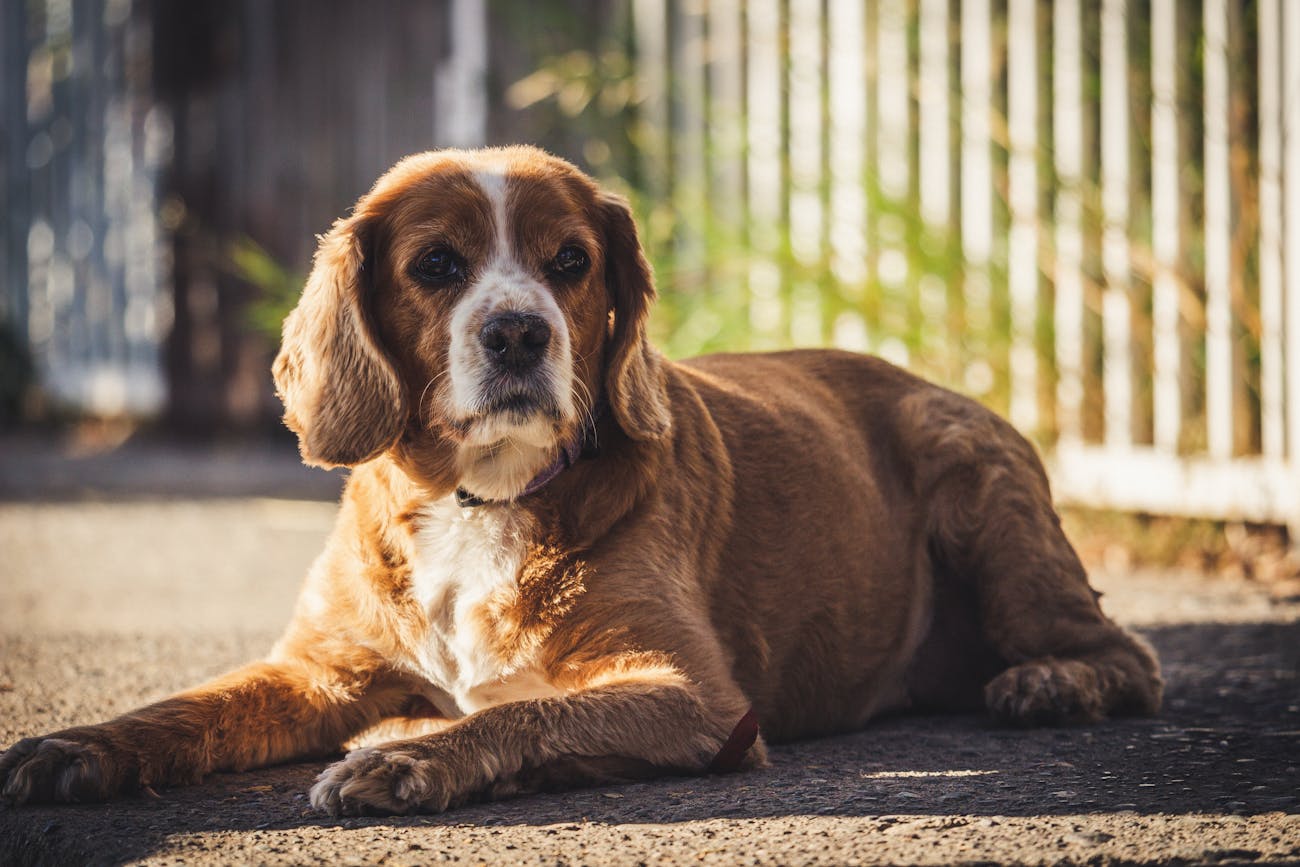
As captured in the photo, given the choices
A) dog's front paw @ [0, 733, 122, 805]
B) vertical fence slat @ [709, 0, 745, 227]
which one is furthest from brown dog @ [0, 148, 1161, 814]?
vertical fence slat @ [709, 0, 745, 227]

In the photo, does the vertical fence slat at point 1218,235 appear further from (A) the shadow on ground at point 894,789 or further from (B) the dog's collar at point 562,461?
(B) the dog's collar at point 562,461

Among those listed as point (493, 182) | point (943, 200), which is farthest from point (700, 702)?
point (943, 200)

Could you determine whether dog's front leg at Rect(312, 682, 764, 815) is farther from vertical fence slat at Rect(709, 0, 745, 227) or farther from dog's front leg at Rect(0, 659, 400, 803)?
vertical fence slat at Rect(709, 0, 745, 227)

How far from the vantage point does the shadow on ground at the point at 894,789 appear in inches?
116

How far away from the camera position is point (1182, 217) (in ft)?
22.0

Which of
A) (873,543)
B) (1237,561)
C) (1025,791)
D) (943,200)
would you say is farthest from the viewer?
(943,200)

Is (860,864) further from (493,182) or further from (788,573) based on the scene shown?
(493,182)

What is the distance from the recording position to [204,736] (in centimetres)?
334

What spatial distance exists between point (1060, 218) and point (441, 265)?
4171mm

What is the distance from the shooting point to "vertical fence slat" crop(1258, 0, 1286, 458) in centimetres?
616

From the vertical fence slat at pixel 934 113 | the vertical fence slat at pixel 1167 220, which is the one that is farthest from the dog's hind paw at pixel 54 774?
the vertical fence slat at pixel 934 113

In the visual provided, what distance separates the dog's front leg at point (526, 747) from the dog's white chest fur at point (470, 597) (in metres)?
0.30

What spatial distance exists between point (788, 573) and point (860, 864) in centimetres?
127

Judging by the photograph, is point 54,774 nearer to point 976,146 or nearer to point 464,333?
point 464,333
